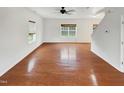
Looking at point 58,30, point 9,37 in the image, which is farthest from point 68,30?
point 9,37

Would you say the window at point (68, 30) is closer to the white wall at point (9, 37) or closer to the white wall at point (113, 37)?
the white wall at point (113, 37)

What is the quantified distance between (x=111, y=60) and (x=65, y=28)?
32.3ft

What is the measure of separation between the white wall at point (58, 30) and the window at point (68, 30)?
32 centimetres

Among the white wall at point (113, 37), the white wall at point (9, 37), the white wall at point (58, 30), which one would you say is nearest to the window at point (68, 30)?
the white wall at point (58, 30)

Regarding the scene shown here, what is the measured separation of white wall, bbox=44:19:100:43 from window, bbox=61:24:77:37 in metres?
0.32

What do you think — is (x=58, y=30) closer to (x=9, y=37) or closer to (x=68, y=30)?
(x=68, y=30)

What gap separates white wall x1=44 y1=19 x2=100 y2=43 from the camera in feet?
48.3

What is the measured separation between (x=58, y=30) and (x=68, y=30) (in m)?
1.00

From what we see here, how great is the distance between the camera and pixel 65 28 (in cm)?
1510

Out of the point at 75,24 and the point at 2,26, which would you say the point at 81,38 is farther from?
the point at 2,26

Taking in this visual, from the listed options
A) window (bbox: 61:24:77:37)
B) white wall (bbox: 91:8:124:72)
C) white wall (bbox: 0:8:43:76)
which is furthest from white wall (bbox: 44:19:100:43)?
white wall (bbox: 0:8:43:76)
